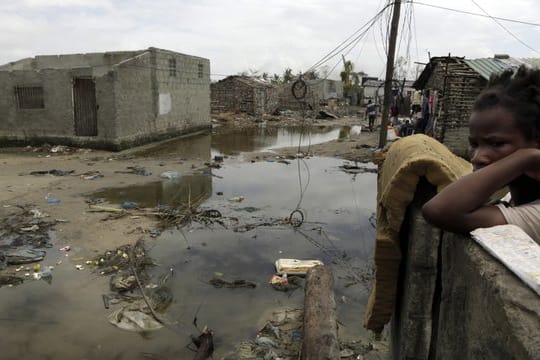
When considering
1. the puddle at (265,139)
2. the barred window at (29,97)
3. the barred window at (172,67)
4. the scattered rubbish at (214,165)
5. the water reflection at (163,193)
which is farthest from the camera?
the barred window at (172,67)

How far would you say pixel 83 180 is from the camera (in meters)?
9.76

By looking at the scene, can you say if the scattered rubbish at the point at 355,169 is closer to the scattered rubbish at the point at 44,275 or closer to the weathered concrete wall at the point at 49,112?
the weathered concrete wall at the point at 49,112

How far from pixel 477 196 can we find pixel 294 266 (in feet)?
13.8

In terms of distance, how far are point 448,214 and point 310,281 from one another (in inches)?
133

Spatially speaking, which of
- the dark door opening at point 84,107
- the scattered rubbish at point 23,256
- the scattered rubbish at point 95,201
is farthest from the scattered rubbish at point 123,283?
the dark door opening at point 84,107

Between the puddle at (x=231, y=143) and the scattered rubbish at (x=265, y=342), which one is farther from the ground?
the puddle at (x=231, y=143)

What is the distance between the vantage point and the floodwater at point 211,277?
3771mm

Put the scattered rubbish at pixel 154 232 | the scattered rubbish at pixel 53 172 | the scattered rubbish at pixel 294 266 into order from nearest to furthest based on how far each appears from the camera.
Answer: the scattered rubbish at pixel 294 266 < the scattered rubbish at pixel 154 232 < the scattered rubbish at pixel 53 172

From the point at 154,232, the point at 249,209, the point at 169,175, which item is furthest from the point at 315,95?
the point at 154,232

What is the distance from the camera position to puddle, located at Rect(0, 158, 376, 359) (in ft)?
12.4

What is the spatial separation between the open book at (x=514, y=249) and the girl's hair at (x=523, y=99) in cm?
38

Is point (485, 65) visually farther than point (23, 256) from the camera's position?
Yes

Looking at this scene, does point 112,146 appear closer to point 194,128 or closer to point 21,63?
point 194,128

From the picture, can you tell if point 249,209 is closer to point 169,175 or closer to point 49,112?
point 169,175
